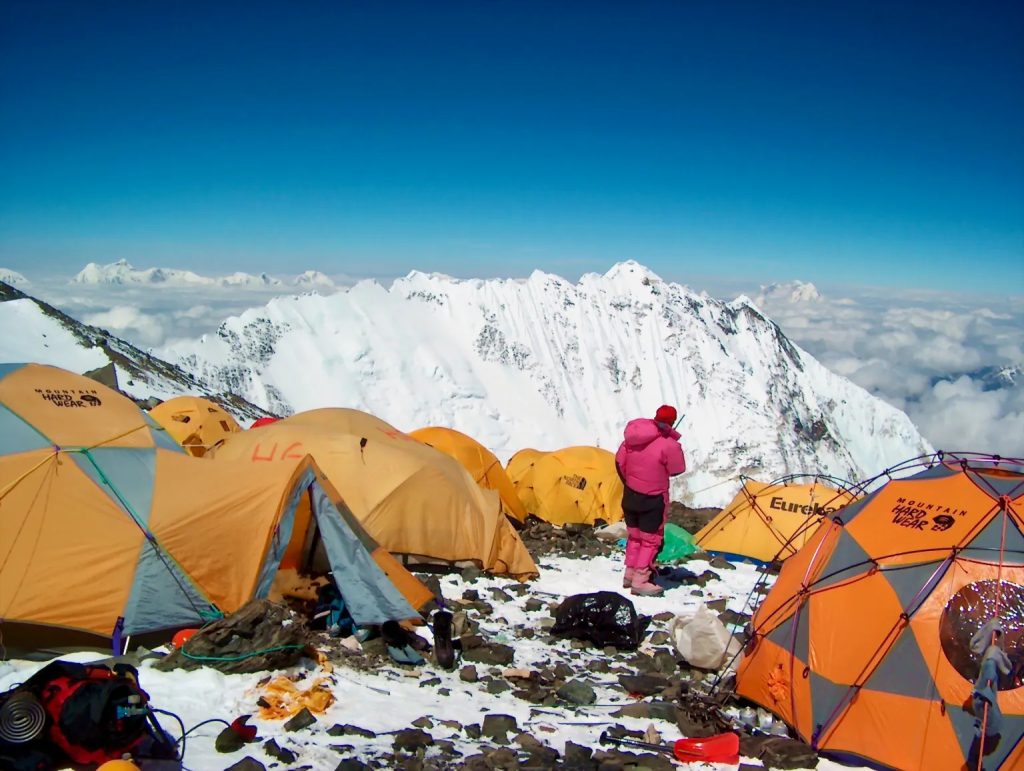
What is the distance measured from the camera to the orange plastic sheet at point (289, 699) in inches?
258

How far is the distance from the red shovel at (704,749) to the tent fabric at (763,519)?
10018 mm

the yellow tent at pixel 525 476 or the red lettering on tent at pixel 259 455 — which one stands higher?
the red lettering on tent at pixel 259 455

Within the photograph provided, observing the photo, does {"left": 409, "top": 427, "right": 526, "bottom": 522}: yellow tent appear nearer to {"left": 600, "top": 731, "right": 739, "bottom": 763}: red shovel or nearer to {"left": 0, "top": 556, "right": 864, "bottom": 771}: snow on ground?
{"left": 0, "top": 556, "right": 864, "bottom": 771}: snow on ground

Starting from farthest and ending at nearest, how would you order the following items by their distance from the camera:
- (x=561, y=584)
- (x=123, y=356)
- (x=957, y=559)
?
1. (x=123, y=356)
2. (x=561, y=584)
3. (x=957, y=559)

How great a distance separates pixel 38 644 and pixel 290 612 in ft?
8.34

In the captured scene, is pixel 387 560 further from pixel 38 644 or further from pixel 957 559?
pixel 957 559

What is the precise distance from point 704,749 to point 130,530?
6.53 m

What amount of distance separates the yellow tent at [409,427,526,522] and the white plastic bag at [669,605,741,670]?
964cm

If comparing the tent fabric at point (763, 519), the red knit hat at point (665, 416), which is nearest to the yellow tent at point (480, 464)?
the tent fabric at point (763, 519)

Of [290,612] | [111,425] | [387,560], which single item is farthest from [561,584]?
[111,425]

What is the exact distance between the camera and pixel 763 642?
8.00m

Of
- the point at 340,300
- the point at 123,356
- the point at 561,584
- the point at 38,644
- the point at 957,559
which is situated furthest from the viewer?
the point at 340,300

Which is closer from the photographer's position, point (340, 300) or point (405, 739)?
point (405, 739)

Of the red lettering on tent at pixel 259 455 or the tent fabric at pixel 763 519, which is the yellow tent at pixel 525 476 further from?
the red lettering on tent at pixel 259 455
